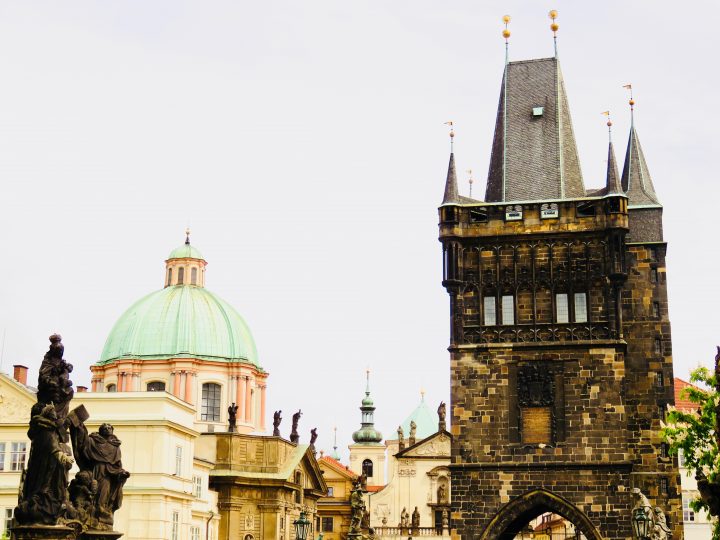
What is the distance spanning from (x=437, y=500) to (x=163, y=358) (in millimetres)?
28268

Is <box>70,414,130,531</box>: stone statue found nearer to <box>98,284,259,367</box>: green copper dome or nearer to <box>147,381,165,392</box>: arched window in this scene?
<box>98,284,259,367</box>: green copper dome

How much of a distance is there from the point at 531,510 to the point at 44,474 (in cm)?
3179

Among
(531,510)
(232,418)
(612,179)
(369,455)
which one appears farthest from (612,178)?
(369,455)

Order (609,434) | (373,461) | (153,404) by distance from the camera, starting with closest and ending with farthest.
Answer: (609,434), (153,404), (373,461)

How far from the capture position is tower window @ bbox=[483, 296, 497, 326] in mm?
45625

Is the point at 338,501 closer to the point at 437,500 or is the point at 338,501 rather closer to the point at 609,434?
the point at 437,500

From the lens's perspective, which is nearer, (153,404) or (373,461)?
(153,404)

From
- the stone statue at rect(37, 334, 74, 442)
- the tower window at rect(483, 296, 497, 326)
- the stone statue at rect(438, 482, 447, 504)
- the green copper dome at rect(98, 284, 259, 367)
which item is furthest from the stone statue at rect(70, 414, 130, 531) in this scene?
the stone statue at rect(438, 482, 447, 504)

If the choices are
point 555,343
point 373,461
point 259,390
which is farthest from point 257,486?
point 373,461

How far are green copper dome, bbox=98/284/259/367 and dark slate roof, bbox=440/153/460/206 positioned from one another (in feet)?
74.7

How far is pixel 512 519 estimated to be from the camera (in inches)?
1711

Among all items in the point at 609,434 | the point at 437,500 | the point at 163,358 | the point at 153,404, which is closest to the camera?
the point at 609,434

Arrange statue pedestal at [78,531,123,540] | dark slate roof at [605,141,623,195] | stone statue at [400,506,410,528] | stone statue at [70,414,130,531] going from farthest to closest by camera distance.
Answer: stone statue at [400,506,410,528]
dark slate roof at [605,141,623,195]
stone statue at [70,414,130,531]
statue pedestal at [78,531,123,540]

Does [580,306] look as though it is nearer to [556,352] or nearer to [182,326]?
[556,352]
